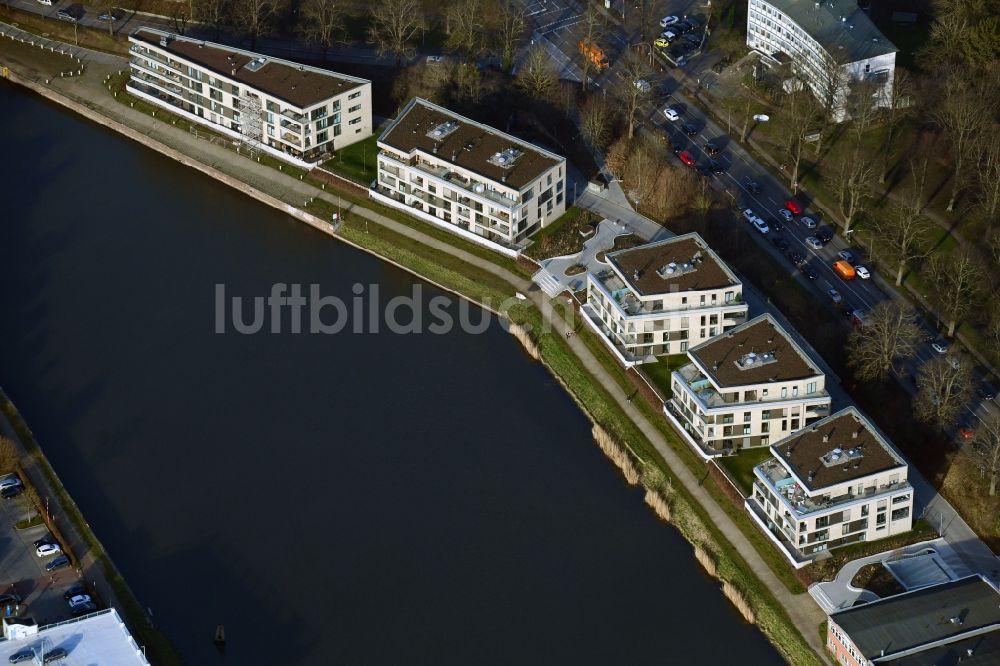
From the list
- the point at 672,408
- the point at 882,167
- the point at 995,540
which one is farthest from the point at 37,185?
the point at 995,540

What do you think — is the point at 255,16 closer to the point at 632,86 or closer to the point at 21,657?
the point at 632,86

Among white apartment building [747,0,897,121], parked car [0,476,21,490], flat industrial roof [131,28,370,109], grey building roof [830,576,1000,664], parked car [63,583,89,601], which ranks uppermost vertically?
white apartment building [747,0,897,121]

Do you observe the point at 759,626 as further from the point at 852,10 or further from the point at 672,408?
the point at 852,10

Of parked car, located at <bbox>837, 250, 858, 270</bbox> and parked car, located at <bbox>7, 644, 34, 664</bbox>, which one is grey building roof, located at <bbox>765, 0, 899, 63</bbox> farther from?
parked car, located at <bbox>7, 644, 34, 664</bbox>

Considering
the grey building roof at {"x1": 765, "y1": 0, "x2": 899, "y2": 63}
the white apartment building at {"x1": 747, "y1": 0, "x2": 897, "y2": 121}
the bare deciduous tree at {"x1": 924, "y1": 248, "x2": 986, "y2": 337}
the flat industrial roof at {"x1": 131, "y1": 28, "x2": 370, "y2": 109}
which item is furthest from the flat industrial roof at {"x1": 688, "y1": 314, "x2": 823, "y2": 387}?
the flat industrial roof at {"x1": 131, "y1": 28, "x2": 370, "y2": 109}

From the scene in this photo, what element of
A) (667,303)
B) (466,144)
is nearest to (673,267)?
(667,303)

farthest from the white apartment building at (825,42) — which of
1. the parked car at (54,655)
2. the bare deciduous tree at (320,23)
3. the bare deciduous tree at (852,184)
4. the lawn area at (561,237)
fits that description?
the parked car at (54,655)

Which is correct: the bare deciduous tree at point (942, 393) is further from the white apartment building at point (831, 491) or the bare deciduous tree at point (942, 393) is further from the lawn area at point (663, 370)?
the lawn area at point (663, 370)
